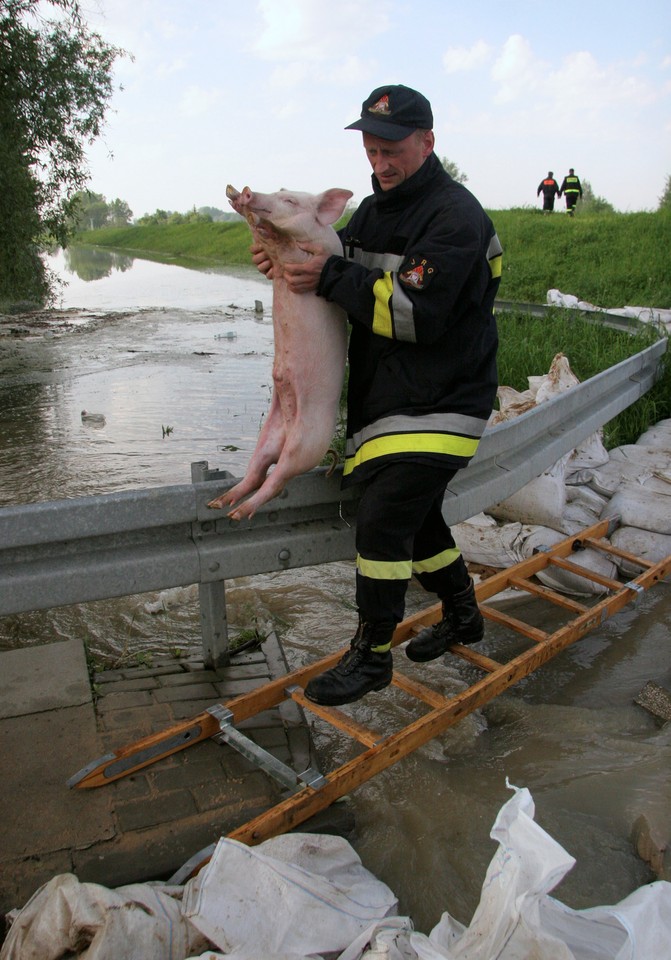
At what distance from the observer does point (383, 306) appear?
261 cm

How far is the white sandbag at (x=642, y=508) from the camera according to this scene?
478cm

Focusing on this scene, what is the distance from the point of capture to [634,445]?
5.83 meters

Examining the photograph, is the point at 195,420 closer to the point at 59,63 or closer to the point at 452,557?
the point at 452,557

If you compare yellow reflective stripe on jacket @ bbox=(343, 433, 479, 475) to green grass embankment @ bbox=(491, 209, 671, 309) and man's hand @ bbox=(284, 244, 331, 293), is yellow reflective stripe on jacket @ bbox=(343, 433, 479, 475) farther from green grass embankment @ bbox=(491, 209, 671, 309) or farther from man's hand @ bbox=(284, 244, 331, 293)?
green grass embankment @ bbox=(491, 209, 671, 309)

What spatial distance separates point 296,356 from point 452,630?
4.53ft

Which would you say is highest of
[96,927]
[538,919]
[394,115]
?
[394,115]

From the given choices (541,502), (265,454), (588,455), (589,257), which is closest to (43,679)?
(265,454)

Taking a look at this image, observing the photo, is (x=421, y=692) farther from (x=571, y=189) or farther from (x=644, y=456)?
(x=571, y=189)

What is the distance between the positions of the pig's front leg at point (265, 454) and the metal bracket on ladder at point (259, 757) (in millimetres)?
747

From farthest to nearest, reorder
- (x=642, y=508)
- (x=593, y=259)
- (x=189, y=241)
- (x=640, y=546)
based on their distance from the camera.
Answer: (x=189, y=241)
(x=593, y=259)
(x=642, y=508)
(x=640, y=546)

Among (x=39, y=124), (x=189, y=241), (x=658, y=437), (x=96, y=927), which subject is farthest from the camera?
(x=189, y=241)

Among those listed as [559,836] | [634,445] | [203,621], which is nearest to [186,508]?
[203,621]

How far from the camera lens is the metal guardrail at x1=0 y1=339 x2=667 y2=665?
2588 millimetres

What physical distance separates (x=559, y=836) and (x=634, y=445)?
3896mm
